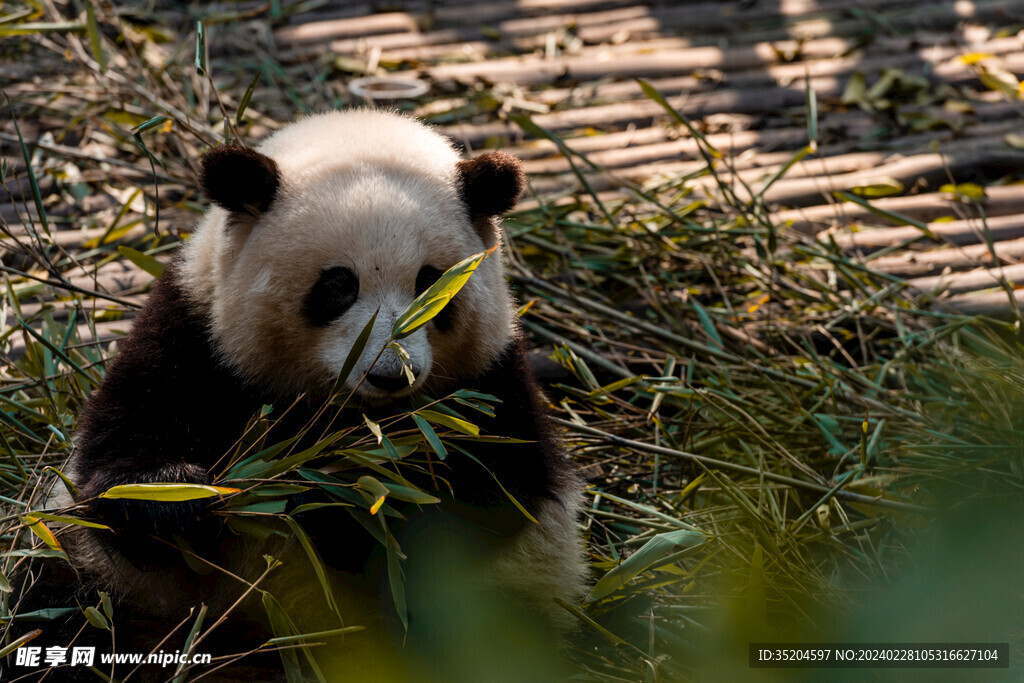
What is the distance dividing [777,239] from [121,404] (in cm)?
350

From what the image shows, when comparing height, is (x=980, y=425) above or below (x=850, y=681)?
below

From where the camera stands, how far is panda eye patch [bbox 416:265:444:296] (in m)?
2.50

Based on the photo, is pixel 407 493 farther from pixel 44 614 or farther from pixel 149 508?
pixel 44 614

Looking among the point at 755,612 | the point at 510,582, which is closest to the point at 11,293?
the point at 510,582

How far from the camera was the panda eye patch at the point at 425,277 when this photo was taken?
2.50m

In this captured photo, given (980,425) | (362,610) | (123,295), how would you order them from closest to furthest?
(362,610), (980,425), (123,295)

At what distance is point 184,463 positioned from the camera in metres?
2.34

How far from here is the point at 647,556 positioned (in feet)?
7.64

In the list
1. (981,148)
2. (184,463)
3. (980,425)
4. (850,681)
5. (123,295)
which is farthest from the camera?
(981,148)

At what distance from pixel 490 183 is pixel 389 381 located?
2.81ft

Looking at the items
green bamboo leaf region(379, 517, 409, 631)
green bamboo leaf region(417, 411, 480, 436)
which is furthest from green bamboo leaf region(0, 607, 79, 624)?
green bamboo leaf region(417, 411, 480, 436)

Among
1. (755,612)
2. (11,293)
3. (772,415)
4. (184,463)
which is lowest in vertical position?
(772,415)

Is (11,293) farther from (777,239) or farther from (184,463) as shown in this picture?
(777,239)

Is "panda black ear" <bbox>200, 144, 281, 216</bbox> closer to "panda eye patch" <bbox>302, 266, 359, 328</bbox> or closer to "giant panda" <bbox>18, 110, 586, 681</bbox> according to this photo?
"giant panda" <bbox>18, 110, 586, 681</bbox>
